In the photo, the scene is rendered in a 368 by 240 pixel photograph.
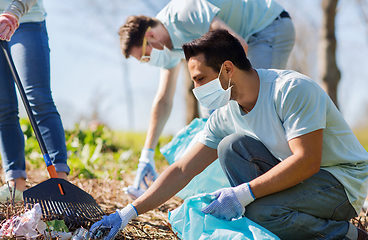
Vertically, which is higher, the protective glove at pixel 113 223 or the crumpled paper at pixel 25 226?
the crumpled paper at pixel 25 226

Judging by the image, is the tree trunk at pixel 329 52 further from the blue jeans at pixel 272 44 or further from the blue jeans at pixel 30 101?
the blue jeans at pixel 30 101

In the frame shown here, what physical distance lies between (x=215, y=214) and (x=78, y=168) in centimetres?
223

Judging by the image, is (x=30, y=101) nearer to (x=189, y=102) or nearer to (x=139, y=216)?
(x=139, y=216)

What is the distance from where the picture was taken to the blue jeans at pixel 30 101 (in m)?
2.04

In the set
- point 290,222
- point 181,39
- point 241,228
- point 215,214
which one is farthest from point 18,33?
point 290,222

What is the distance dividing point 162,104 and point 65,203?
1.34 metres

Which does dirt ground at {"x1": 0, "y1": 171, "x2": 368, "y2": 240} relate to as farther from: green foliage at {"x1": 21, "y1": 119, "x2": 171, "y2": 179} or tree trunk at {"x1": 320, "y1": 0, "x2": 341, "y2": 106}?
tree trunk at {"x1": 320, "y1": 0, "x2": 341, "y2": 106}

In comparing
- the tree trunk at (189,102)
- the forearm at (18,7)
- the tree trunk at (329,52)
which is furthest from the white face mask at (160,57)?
the tree trunk at (189,102)

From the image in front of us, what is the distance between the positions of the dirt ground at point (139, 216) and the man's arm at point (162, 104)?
538 mm

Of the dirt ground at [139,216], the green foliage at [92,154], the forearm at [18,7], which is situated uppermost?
the forearm at [18,7]

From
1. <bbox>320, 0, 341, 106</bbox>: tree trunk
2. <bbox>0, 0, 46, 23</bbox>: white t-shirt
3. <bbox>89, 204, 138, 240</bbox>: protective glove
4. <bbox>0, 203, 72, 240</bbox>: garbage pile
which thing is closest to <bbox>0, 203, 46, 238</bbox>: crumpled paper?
<bbox>0, 203, 72, 240</bbox>: garbage pile

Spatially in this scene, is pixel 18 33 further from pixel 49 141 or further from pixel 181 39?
pixel 181 39

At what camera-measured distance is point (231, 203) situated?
151cm

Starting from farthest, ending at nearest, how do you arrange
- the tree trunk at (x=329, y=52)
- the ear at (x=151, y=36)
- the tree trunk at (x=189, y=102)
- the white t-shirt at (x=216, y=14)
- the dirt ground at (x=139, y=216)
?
the tree trunk at (x=189, y=102) < the tree trunk at (x=329, y=52) < the ear at (x=151, y=36) < the white t-shirt at (x=216, y=14) < the dirt ground at (x=139, y=216)
